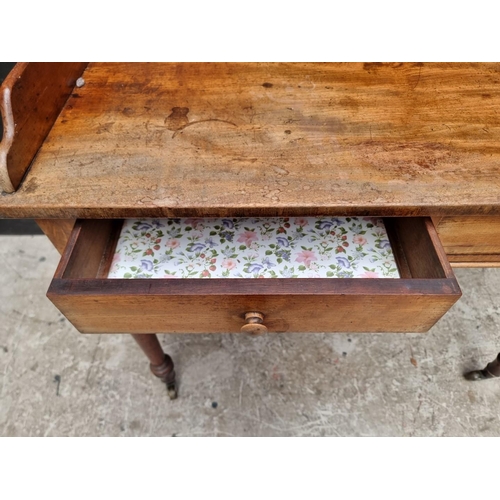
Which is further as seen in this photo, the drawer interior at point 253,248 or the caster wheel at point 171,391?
the caster wheel at point 171,391

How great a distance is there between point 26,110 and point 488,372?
39.3 inches

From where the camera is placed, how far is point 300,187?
1.78 ft

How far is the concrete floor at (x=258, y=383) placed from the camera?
914 mm

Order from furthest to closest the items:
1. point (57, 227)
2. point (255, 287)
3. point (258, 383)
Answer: point (258, 383)
point (57, 227)
point (255, 287)

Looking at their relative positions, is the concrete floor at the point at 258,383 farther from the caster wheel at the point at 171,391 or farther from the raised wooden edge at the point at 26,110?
the raised wooden edge at the point at 26,110

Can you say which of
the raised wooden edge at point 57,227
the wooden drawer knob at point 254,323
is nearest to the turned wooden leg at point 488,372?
the wooden drawer knob at point 254,323

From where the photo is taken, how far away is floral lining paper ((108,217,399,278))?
66 centimetres

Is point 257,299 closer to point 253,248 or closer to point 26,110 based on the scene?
point 253,248

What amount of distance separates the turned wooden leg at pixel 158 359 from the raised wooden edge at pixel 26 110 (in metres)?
0.34

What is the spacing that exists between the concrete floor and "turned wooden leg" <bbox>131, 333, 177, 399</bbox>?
5 cm

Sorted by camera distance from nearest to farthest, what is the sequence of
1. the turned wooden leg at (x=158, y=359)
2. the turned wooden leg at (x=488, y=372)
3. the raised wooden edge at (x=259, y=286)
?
the raised wooden edge at (x=259, y=286)
the turned wooden leg at (x=158, y=359)
the turned wooden leg at (x=488, y=372)

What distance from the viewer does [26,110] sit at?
1.87 ft

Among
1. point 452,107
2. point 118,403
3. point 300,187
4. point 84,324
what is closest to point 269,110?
point 300,187

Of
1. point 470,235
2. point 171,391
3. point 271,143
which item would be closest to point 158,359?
point 171,391
